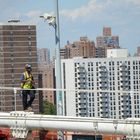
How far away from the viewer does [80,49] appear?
146 m

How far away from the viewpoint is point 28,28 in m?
91.4

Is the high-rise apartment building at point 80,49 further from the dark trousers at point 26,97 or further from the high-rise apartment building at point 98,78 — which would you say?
the dark trousers at point 26,97

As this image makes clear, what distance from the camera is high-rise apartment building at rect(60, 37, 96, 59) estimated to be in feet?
464

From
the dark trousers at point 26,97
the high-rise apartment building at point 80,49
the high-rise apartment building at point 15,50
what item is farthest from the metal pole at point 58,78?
the high-rise apartment building at point 80,49

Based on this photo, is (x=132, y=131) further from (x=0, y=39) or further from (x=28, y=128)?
(x=0, y=39)

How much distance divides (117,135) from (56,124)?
1.13 metres

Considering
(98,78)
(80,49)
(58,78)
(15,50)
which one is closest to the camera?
(58,78)

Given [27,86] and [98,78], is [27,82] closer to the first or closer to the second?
[27,86]

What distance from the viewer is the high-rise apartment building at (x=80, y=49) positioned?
142m

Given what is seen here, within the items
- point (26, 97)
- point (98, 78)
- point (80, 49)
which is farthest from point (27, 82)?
point (80, 49)

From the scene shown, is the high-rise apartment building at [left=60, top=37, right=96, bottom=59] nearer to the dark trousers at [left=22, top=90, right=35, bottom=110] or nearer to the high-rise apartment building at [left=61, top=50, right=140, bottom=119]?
the high-rise apartment building at [left=61, top=50, right=140, bottom=119]

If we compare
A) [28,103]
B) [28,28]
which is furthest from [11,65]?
[28,103]

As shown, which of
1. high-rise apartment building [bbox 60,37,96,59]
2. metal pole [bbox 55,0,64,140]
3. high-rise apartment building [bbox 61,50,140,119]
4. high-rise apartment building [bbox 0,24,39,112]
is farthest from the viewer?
high-rise apartment building [bbox 60,37,96,59]

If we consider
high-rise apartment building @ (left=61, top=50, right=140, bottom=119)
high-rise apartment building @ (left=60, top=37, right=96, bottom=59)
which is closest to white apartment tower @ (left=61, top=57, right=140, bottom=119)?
high-rise apartment building @ (left=61, top=50, right=140, bottom=119)
